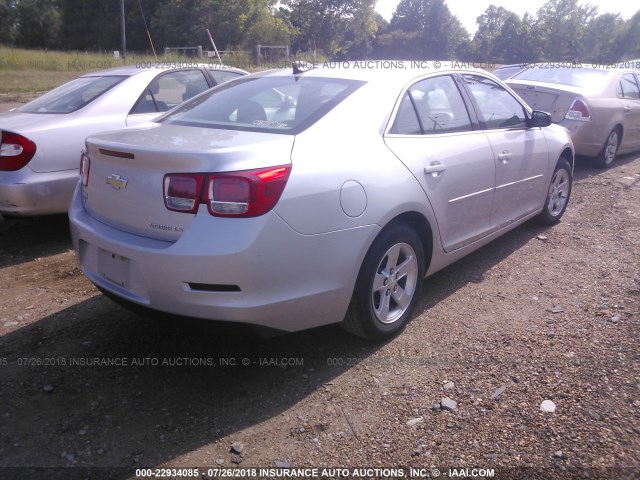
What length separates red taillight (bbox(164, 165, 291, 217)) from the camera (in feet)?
8.26

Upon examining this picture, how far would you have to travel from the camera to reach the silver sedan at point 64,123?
4602 mm

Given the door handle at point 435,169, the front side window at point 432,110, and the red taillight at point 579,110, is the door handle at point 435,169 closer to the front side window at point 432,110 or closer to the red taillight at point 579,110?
the front side window at point 432,110

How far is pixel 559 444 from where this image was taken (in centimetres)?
246

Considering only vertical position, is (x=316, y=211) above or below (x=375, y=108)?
below

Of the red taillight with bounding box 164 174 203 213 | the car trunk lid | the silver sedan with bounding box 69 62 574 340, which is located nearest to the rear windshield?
the silver sedan with bounding box 69 62 574 340

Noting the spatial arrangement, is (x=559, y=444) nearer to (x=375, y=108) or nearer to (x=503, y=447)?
(x=503, y=447)

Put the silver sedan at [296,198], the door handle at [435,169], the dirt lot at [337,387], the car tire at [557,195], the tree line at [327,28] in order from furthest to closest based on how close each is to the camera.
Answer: the tree line at [327,28], the car tire at [557,195], the door handle at [435,169], the silver sedan at [296,198], the dirt lot at [337,387]

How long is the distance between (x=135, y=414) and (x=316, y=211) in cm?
130

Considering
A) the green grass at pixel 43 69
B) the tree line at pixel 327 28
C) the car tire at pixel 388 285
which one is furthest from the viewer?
the tree line at pixel 327 28

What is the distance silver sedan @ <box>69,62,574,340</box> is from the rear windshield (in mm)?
14

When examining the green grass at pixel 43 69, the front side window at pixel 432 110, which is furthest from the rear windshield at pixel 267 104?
the green grass at pixel 43 69

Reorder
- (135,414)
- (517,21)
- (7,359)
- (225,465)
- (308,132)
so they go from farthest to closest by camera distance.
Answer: (517,21), (7,359), (308,132), (135,414), (225,465)

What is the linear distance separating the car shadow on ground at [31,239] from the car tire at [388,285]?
312 centimetres

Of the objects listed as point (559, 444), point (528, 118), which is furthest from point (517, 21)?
point (559, 444)
